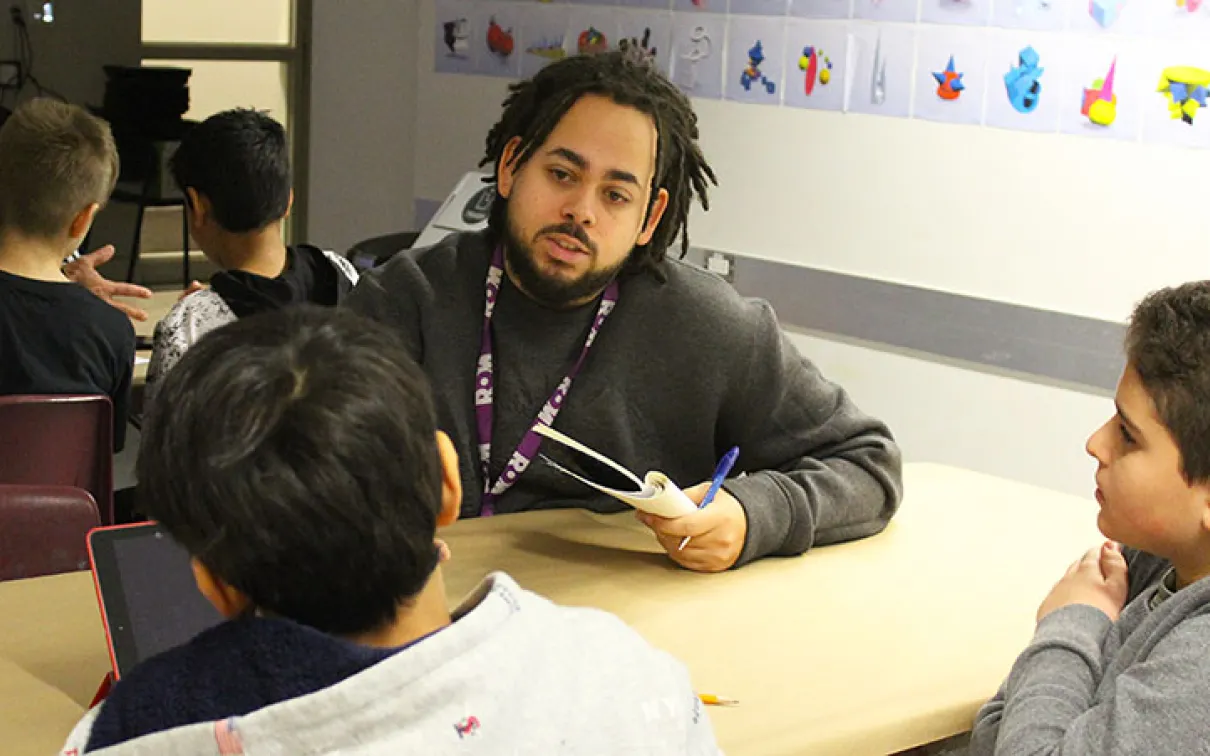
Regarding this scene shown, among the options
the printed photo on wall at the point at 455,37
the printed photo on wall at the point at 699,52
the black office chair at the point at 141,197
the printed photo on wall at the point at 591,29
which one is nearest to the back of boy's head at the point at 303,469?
the printed photo on wall at the point at 699,52

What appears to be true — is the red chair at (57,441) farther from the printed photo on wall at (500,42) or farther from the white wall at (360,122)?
the white wall at (360,122)

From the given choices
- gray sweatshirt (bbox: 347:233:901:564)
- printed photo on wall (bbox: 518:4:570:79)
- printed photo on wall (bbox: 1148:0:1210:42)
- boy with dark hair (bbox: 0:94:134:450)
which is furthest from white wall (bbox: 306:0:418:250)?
gray sweatshirt (bbox: 347:233:901:564)

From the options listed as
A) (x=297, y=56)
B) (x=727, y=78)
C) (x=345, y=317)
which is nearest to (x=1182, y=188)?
(x=727, y=78)

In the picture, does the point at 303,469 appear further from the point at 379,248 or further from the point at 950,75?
the point at 379,248

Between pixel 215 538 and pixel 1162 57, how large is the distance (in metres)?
3.15

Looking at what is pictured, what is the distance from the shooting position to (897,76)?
4.17 metres

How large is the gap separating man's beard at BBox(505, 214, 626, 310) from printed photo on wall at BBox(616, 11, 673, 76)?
8.57ft

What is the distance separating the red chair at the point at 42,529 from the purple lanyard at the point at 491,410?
62cm

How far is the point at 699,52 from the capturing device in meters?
4.68

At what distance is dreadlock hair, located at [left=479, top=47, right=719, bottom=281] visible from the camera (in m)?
2.27

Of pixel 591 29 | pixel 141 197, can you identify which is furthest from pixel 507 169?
pixel 141 197

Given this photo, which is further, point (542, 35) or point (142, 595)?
point (542, 35)

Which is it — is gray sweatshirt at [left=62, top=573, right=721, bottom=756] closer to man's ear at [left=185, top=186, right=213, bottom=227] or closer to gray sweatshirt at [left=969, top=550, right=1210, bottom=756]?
gray sweatshirt at [left=969, top=550, right=1210, bottom=756]

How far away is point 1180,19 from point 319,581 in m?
3.13
